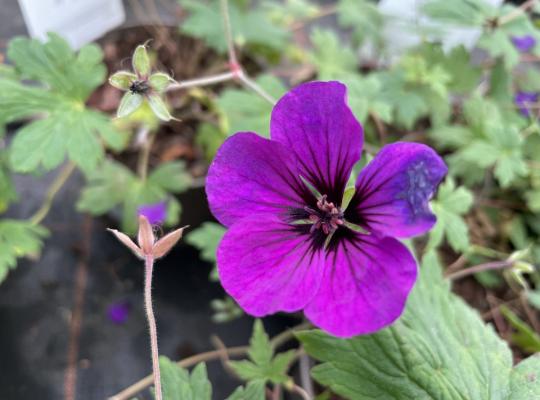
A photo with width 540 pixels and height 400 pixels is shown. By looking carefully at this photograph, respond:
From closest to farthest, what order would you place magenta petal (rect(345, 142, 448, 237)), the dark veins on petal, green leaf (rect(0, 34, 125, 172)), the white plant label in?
magenta petal (rect(345, 142, 448, 237)), the dark veins on petal, green leaf (rect(0, 34, 125, 172)), the white plant label

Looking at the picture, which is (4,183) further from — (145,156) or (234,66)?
(234,66)

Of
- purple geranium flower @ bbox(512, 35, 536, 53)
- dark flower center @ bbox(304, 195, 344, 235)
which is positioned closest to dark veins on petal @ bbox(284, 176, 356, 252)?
dark flower center @ bbox(304, 195, 344, 235)

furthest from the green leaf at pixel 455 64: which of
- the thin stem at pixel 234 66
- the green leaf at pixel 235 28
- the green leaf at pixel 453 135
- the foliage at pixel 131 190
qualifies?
the foliage at pixel 131 190

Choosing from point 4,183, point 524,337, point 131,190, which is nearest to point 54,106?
point 4,183

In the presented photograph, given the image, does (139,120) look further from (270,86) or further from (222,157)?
(222,157)

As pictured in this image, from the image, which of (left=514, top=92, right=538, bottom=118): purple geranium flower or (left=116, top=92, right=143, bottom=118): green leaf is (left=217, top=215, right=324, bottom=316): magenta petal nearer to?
(left=116, top=92, right=143, bottom=118): green leaf
